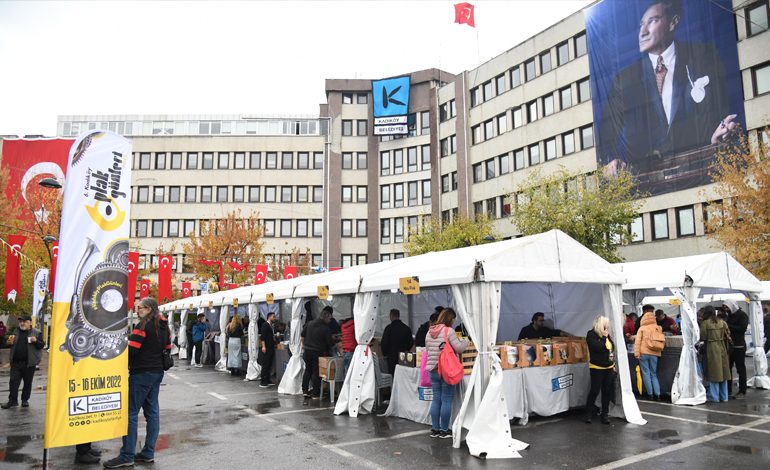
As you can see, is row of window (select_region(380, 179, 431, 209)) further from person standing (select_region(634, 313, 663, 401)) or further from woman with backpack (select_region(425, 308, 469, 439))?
woman with backpack (select_region(425, 308, 469, 439))

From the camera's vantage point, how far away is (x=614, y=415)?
9.82 metres

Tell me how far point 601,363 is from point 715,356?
3.50m

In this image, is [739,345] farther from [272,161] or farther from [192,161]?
[192,161]

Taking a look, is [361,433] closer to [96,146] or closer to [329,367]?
[329,367]

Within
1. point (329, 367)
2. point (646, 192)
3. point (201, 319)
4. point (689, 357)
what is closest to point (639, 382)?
point (689, 357)

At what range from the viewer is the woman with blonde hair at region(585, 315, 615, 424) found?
9.39 meters

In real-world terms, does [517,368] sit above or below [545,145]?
below

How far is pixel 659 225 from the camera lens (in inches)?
1196

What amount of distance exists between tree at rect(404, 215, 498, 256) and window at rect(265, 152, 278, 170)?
19689 mm

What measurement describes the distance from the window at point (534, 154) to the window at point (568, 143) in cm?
209

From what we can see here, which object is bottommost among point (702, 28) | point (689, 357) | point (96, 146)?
point (689, 357)

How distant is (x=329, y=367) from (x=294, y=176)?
138 feet

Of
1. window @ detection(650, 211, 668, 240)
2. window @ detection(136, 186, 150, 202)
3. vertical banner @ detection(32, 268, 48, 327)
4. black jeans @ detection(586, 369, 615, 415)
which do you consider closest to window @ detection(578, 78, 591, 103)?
window @ detection(650, 211, 668, 240)

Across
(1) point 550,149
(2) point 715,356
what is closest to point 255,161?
(1) point 550,149
